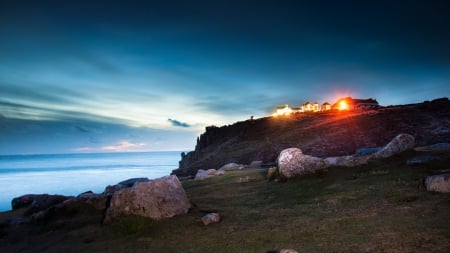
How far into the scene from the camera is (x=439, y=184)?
18.0m

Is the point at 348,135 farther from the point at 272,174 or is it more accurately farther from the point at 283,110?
the point at 283,110

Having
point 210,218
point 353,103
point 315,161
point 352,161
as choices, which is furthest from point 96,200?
point 353,103

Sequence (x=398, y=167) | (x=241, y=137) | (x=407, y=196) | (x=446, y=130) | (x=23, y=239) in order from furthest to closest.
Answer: (x=241, y=137) → (x=446, y=130) → (x=398, y=167) → (x=23, y=239) → (x=407, y=196)

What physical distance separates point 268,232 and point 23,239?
1774 centimetres

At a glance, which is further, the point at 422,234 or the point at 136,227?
the point at 136,227

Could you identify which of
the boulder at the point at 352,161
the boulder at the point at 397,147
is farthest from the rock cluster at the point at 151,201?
the boulder at the point at 397,147

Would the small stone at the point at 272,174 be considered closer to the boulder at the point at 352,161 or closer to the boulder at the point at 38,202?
the boulder at the point at 352,161

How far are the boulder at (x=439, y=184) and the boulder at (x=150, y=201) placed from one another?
14.4m

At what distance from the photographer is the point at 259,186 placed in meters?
29.4

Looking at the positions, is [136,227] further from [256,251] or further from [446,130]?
[446,130]

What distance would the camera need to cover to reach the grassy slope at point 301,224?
546 inches

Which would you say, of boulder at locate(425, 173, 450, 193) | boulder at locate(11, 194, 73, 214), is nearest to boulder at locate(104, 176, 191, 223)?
boulder at locate(425, 173, 450, 193)

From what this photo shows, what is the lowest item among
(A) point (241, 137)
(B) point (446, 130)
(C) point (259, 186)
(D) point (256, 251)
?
(D) point (256, 251)

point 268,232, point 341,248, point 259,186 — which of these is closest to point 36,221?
point 259,186
